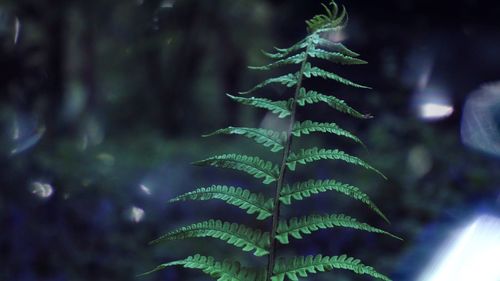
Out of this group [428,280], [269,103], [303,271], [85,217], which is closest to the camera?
[303,271]

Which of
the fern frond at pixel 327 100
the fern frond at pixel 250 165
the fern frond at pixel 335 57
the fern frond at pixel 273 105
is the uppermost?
the fern frond at pixel 335 57

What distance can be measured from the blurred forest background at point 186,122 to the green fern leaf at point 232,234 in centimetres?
302

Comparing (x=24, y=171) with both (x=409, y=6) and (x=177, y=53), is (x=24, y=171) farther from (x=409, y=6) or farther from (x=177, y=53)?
(x=409, y=6)

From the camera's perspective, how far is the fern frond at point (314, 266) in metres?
1.18

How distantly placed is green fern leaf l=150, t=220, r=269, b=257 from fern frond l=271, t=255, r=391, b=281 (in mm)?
48

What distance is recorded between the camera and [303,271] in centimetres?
120

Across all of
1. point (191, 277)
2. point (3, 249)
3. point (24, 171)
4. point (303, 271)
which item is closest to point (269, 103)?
point (303, 271)

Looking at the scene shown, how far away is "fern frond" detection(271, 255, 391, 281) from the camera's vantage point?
118 centimetres

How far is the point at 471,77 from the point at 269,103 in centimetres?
612

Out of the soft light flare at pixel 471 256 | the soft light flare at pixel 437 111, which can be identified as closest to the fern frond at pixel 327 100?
the soft light flare at pixel 471 256

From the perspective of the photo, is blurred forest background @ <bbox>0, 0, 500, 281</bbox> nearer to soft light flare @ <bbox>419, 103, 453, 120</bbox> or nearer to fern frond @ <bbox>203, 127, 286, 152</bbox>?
soft light flare @ <bbox>419, 103, 453, 120</bbox>

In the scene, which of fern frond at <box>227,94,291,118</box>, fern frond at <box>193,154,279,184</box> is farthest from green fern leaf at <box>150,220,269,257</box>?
fern frond at <box>227,94,291,118</box>

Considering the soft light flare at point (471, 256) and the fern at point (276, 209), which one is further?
the soft light flare at point (471, 256)

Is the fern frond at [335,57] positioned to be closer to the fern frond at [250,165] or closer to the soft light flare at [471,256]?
the fern frond at [250,165]
